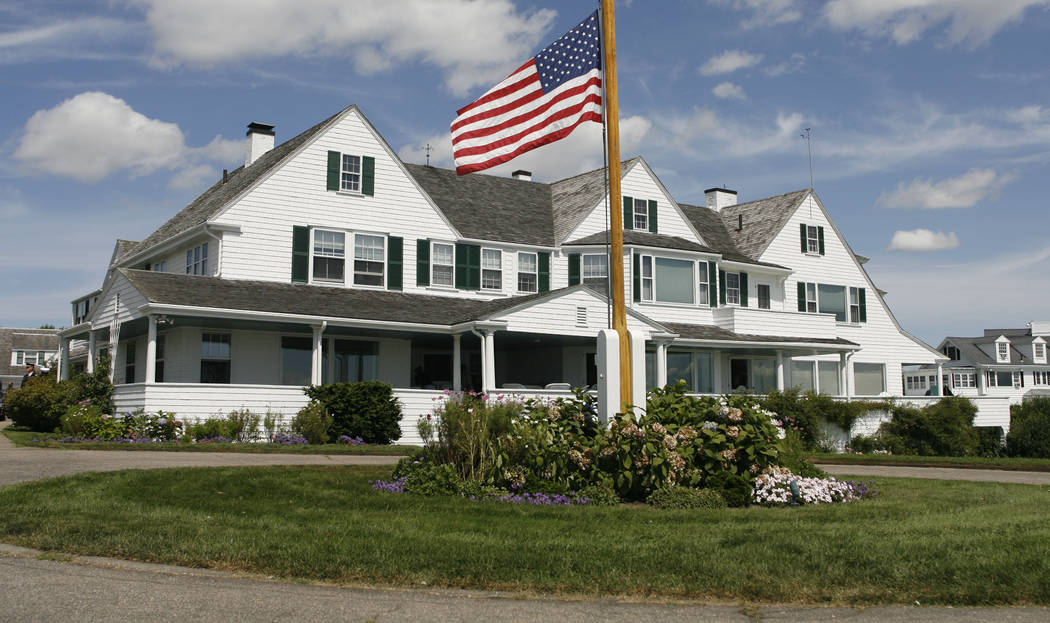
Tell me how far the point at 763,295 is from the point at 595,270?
8.71 meters

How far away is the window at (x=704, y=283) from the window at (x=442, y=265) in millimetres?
8788

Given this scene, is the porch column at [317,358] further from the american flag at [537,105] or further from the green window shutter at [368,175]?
the american flag at [537,105]

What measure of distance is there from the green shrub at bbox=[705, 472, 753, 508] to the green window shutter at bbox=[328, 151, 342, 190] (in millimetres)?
18635

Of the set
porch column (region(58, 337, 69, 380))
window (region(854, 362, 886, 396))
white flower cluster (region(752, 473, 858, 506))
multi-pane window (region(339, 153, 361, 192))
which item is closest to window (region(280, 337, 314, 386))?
multi-pane window (region(339, 153, 361, 192))

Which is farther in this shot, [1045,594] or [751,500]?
[751,500]

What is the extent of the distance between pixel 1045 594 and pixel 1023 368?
77389 mm

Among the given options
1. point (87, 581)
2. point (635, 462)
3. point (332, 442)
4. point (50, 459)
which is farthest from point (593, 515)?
point (332, 442)

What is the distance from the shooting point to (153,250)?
28922 millimetres

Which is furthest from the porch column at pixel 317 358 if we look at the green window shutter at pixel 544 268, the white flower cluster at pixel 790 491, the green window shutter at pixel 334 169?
the white flower cluster at pixel 790 491

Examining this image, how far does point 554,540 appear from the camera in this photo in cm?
802

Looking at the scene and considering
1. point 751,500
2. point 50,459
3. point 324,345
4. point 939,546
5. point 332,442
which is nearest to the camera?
point 939,546

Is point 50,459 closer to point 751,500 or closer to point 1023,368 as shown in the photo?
point 751,500

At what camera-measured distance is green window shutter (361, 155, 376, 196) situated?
89.9 feet

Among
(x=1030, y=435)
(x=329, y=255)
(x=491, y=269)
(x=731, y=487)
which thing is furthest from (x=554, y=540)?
(x=1030, y=435)
